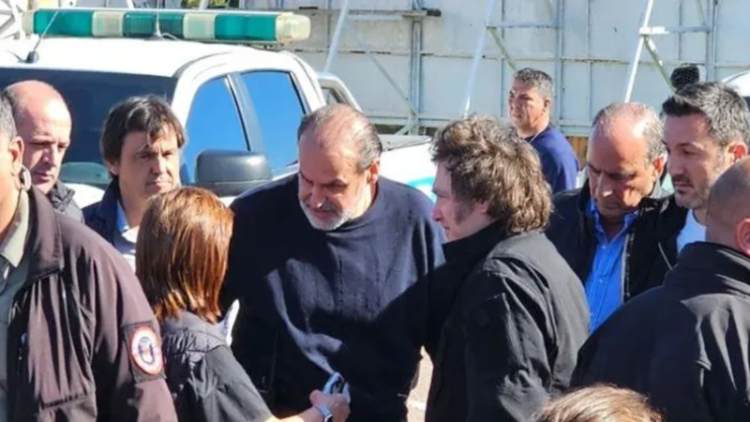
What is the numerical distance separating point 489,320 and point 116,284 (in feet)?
3.16

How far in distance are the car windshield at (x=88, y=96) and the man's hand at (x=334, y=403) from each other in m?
2.22

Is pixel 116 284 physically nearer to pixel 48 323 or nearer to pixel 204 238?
pixel 48 323

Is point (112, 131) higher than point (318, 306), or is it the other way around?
point (112, 131)

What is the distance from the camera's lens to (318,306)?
400 cm

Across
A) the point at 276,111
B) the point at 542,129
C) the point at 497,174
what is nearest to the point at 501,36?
the point at 542,129

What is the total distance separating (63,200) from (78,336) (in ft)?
5.58

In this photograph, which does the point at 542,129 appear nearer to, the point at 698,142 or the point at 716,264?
the point at 698,142

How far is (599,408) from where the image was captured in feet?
8.05

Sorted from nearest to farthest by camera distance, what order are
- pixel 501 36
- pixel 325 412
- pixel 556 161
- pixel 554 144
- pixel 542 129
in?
1. pixel 325 412
2. pixel 556 161
3. pixel 554 144
4. pixel 542 129
5. pixel 501 36

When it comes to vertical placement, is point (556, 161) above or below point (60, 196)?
below

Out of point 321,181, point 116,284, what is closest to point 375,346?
point 321,181

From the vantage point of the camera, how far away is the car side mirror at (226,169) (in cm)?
543

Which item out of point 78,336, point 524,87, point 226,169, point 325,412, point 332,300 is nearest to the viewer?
point 78,336

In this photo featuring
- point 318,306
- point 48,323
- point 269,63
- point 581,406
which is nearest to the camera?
point 581,406
